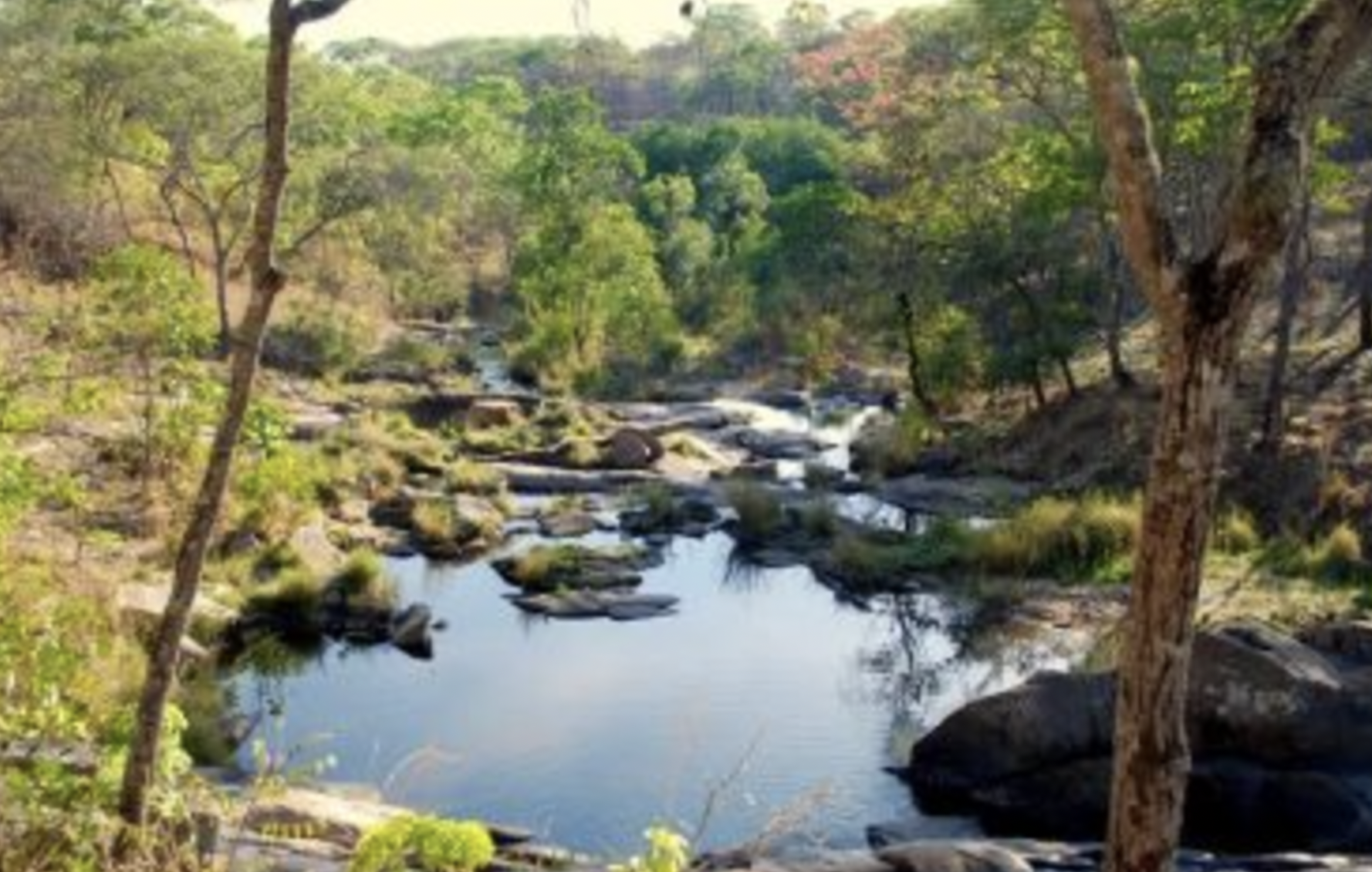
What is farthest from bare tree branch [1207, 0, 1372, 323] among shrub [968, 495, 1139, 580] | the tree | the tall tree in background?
shrub [968, 495, 1139, 580]

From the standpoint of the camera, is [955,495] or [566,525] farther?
[955,495]

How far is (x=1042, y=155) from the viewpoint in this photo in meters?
23.6

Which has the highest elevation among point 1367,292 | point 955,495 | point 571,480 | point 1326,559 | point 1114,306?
point 1367,292

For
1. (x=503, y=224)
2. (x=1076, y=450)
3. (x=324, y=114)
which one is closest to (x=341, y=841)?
(x=1076, y=450)

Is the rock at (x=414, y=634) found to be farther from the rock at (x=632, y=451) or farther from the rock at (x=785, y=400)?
the rock at (x=785, y=400)

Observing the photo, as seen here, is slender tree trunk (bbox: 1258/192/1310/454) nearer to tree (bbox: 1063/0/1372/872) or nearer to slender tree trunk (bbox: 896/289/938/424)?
slender tree trunk (bbox: 896/289/938/424)

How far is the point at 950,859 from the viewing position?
9.52 meters

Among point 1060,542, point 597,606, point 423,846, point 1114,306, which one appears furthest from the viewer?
point 1114,306

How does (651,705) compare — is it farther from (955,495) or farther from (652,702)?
(955,495)

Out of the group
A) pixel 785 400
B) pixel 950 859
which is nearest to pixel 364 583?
pixel 950 859

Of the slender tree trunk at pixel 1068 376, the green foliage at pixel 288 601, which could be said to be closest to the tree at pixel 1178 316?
the green foliage at pixel 288 601

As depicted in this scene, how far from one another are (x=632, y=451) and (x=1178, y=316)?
2185cm

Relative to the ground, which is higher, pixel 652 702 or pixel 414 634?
pixel 414 634

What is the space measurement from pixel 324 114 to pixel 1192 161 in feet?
79.0
